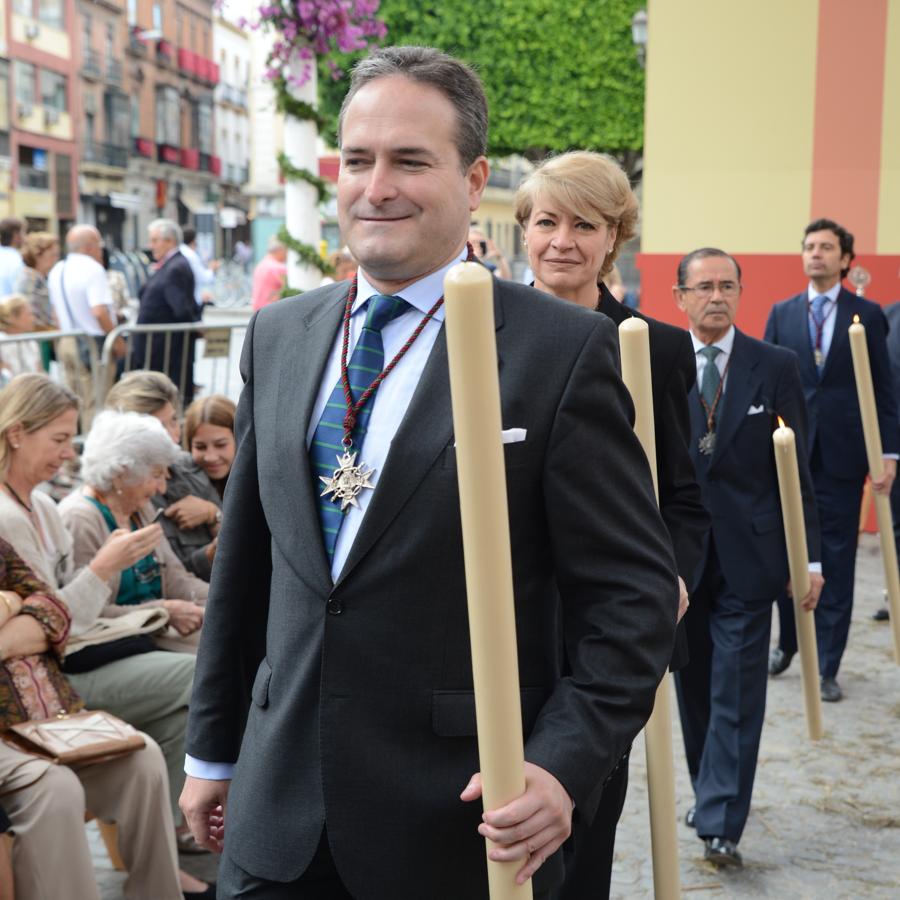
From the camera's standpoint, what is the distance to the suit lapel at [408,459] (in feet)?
6.65

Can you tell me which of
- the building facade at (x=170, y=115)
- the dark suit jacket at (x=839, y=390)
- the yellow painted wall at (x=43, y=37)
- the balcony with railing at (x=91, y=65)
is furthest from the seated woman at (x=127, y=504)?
the balcony with railing at (x=91, y=65)

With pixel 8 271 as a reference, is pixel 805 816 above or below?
below

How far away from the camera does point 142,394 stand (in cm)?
584

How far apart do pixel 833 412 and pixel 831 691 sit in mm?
1594

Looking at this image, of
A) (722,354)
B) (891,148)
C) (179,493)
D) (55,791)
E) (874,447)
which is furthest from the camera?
(891,148)

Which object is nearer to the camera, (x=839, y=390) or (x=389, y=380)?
(x=389, y=380)

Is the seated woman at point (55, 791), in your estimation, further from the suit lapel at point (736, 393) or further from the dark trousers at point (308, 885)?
the suit lapel at point (736, 393)

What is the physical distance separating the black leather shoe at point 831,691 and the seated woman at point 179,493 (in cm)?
309

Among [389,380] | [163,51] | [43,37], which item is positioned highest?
[163,51]

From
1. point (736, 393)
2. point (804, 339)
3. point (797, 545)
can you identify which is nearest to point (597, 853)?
point (797, 545)

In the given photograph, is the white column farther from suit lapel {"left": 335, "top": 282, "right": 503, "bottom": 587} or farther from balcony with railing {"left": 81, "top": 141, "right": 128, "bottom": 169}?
balcony with railing {"left": 81, "top": 141, "right": 128, "bottom": 169}

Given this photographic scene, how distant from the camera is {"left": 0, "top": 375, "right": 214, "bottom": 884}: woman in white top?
15.1 feet

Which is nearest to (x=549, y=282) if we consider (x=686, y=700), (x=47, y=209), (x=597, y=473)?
Result: (x=597, y=473)

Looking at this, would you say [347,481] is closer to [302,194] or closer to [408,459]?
[408,459]
